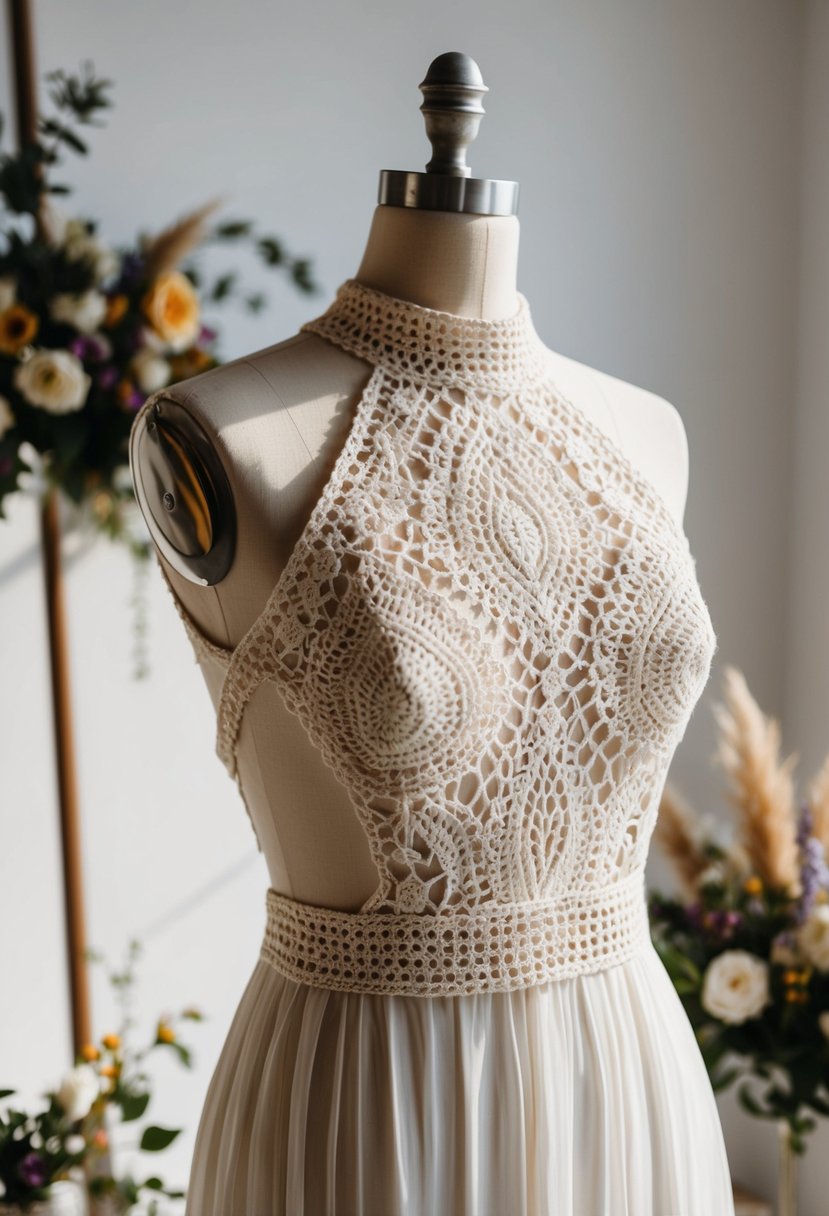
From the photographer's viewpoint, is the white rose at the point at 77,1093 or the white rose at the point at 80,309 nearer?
the white rose at the point at 77,1093

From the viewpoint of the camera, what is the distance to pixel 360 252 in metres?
2.21

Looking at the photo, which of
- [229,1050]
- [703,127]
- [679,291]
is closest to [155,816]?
[229,1050]

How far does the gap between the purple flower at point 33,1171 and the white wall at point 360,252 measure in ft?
1.60

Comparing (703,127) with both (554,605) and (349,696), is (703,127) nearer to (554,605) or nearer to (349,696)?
(554,605)

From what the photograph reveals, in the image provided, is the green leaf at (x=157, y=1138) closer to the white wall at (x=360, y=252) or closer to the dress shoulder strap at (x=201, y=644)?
the white wall at (x=360, y=252)

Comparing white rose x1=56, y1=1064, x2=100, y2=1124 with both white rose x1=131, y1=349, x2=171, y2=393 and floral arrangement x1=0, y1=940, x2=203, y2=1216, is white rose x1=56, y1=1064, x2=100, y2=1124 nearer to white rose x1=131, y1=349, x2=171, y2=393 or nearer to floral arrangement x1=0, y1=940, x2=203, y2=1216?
floral arrangement x1=0, y1=940, x2=203, y2=1216

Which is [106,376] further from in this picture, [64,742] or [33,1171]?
[33,1171]

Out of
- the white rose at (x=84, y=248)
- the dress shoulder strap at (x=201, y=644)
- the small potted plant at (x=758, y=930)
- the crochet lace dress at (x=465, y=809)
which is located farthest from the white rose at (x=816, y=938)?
the white rose at (x=84, y=248)

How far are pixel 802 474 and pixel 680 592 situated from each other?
1416 mm

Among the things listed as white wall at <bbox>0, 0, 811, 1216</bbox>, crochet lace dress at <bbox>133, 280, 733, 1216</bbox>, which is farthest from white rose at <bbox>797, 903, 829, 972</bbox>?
crochet lace dress at <bbox>133, 280, 733, 1216</bbox>

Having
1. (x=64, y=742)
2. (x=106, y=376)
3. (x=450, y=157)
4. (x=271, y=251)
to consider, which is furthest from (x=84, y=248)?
(x=450, y=157)

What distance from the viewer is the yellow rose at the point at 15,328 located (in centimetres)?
191

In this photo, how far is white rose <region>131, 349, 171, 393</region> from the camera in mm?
1983

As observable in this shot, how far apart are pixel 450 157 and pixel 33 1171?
1.48 meters
